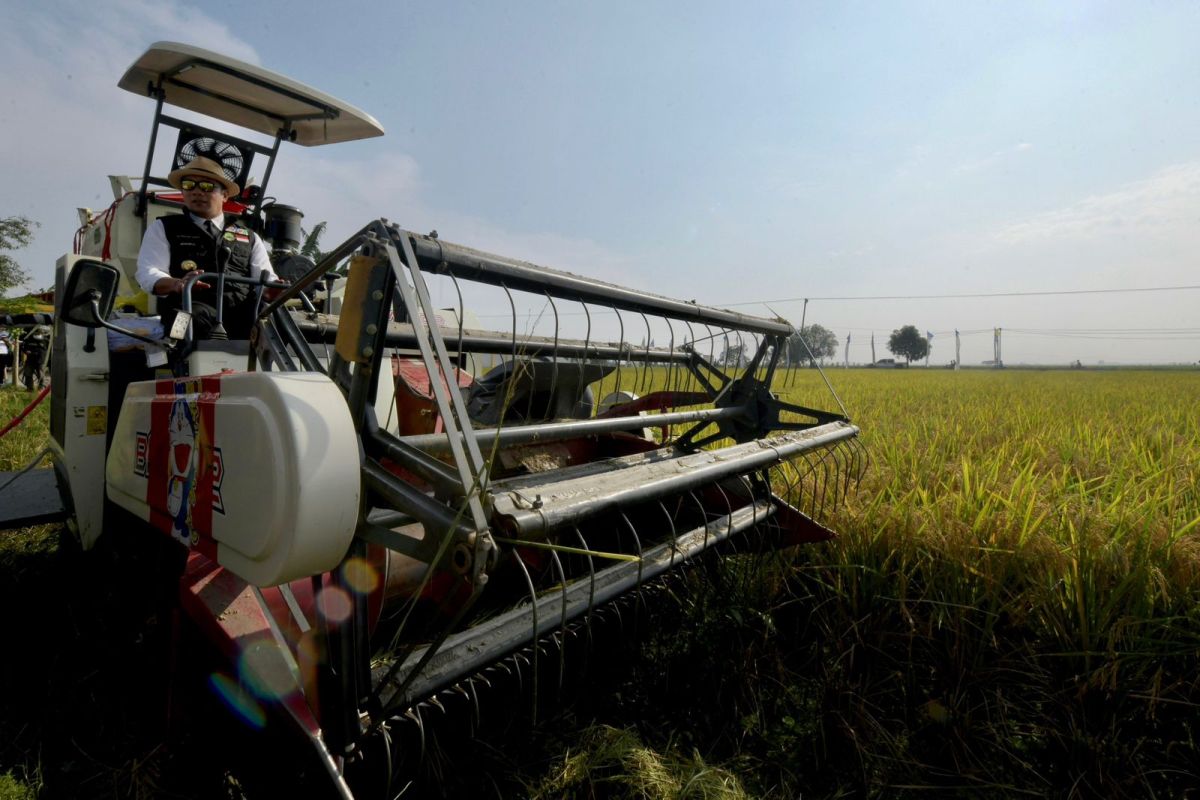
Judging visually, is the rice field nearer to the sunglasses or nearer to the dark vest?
the dark vest

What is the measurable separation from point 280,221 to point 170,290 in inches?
70.9

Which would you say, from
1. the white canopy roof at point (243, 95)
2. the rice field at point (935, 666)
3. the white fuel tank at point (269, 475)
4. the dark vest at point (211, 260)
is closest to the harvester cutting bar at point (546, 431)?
the white fuel tank at point (269, 475)

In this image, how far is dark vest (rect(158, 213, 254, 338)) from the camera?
9.03 feet

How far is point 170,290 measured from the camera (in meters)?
2.45

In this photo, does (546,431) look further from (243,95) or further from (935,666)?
(243,95)

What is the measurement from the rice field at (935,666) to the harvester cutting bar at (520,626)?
1.82ft

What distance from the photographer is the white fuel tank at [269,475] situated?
1.17 meters

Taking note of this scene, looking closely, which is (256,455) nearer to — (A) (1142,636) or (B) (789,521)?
(B) (789,521)

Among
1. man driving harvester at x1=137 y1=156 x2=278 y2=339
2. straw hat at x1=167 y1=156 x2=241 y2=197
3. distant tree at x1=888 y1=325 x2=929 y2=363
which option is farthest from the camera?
distant tree at x1=888 y1=325 x2=929 y2=363

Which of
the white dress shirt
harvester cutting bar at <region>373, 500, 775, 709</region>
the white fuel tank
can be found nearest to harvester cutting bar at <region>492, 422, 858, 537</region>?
harvester cutting bar at <region>373, 500, 775, 709</region>

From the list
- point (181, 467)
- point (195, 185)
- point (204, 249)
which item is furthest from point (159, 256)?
point (181, 467)

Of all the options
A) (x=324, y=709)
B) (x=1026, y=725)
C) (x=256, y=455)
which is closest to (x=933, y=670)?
(x=1026, y=725)

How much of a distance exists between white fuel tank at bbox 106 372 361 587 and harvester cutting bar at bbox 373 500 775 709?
37 cm

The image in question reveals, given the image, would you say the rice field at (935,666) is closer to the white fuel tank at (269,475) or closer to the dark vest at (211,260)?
the white fuel tank at (269,475)
